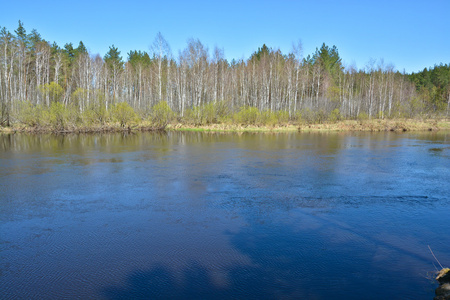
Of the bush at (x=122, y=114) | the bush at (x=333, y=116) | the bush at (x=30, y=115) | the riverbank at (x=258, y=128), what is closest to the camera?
the riverbank at (x=258, y=128)

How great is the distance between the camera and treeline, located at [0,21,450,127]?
36.5 m

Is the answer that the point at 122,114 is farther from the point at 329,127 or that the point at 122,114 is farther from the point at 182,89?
the point at 329,127

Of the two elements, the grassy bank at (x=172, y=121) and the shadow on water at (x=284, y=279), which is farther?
the grassy bank at (x=172, y=121)

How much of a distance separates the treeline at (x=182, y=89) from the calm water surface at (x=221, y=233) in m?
25.6

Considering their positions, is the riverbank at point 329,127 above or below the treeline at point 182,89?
below

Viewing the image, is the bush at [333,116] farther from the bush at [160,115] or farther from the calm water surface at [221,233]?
the calm water surface at [221,233]

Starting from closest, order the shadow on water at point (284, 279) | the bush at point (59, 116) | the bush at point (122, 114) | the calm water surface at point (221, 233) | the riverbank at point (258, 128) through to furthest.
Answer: the shadow on water at point (284, 279)
the calm water surface at point (221, 233)
the bush at point (59, 116)
the riverbank at point (258, 128)
the bush at point (122, 114)

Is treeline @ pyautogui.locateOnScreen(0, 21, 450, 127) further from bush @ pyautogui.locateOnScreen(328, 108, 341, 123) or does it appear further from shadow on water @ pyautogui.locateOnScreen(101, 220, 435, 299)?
shadow on water @ pyautogui.locateOnScreen(101, 220, 435, 299)

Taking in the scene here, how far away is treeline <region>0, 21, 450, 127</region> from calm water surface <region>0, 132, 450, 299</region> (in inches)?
1007

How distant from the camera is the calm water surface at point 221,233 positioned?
186 inches

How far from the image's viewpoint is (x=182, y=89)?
46.2 m

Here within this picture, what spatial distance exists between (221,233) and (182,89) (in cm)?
4134

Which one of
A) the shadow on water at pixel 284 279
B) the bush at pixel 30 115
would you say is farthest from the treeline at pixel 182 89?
the shadow on water at pixel 284 279

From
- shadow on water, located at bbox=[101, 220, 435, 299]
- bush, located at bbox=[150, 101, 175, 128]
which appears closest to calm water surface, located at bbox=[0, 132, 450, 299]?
shadow on water, located at bbox=[101, 220, 435, 299]
